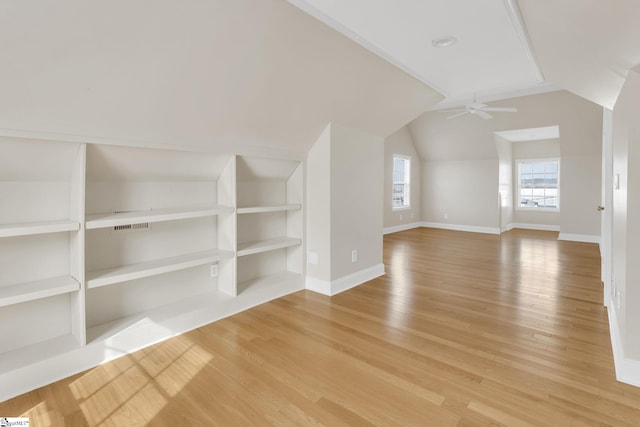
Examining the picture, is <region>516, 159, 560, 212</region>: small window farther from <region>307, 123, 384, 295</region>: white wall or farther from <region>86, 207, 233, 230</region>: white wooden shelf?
<region>86, 207, 233, 230</region>: white wooden shelf

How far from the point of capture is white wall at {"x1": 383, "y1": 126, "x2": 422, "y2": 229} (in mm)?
8367

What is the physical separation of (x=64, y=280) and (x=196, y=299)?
3.53ft

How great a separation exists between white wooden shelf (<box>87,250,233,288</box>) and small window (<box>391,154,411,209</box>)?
639cm

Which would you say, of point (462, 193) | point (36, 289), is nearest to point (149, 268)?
point (36, 289)

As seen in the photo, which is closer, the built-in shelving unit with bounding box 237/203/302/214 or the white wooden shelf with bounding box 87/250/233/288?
the white wooden shelf with bounding box 87/250/233/288

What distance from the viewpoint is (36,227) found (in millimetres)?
2020

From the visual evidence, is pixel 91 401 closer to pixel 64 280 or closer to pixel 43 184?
pixel 64 280

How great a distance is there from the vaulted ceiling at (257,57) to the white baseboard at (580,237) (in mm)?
5601

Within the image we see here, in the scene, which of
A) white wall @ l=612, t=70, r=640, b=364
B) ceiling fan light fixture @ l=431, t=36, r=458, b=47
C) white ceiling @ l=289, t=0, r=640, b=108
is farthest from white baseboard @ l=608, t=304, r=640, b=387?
ceiling fan light fixture @ l=431, t=36, r=458, b=47

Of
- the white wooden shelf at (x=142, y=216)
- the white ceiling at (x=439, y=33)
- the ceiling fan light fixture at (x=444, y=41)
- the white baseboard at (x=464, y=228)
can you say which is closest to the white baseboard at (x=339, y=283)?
the white wooden shelf at (x=142, y=216)

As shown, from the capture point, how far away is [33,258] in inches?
88.9

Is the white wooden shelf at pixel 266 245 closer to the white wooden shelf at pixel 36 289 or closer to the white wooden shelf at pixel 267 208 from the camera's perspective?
Result: the white wooden shelf at pixel 267 208

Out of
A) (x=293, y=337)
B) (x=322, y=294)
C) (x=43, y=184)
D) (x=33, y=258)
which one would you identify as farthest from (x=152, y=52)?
(x=322, y=294)

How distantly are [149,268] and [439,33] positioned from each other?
2887 millimetres
